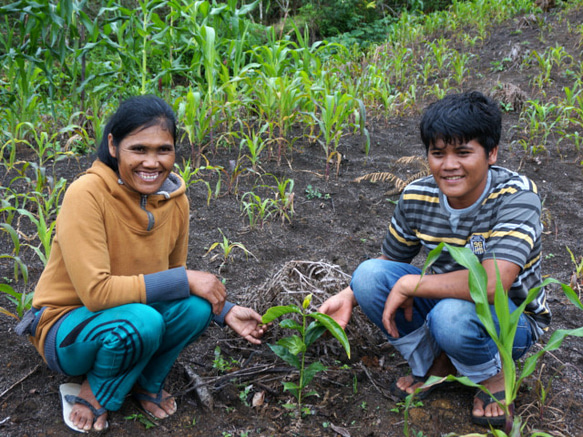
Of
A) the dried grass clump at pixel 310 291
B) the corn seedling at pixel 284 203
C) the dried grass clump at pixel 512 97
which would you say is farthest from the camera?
the dried grass clump at pixel 512 97

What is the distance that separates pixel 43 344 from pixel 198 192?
6.42 ft

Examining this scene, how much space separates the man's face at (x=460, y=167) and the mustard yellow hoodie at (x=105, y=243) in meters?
0.92

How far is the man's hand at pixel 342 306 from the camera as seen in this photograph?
211cm

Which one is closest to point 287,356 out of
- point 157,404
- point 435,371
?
point 157,404

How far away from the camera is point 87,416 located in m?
1.85

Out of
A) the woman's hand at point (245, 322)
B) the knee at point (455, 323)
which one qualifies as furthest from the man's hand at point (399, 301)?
the woman's hand at point (245, 322)

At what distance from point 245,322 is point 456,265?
814mm

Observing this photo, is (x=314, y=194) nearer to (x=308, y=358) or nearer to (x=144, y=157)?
(x=308, y=358)

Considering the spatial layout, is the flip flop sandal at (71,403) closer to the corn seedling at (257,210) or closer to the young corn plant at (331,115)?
the corn seedling at (257,210)

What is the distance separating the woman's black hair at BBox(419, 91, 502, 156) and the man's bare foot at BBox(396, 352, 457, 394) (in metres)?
0.80

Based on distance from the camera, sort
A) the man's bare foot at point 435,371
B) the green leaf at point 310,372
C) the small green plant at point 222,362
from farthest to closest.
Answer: the small green plant at point 222,362
the man's bare foot at point 435,371
the green leaf at point 310,372

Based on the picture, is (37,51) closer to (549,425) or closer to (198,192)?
(198,192)

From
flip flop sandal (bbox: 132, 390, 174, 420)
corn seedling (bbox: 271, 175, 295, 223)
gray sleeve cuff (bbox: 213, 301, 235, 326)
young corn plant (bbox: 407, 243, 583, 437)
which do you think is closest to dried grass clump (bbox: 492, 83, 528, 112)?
corn seedling (bbox: 271, 175, 295, 223)

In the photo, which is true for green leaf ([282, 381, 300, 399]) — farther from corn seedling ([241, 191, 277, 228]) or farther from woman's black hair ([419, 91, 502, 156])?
corn seedling ([241, 191, 277, 228])
